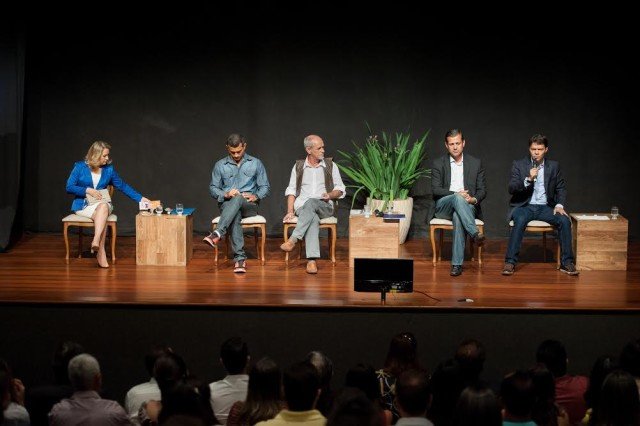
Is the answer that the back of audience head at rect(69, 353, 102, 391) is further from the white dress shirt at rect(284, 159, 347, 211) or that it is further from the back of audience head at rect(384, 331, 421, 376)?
the white dress shirt at rect(284, 159, 347, 211)

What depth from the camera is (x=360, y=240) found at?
26.7 feet

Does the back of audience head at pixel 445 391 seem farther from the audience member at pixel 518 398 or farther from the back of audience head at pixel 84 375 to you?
the back of audience head at pixel 84 375

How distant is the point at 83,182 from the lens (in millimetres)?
8422

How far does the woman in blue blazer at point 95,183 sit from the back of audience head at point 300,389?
448 centimetres

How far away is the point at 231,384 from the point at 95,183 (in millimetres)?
4066

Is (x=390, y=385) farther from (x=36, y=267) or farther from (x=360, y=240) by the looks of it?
(x=36, y=267)

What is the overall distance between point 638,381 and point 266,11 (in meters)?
5.78

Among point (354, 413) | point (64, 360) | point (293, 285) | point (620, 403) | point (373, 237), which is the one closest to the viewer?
point (354, 413)

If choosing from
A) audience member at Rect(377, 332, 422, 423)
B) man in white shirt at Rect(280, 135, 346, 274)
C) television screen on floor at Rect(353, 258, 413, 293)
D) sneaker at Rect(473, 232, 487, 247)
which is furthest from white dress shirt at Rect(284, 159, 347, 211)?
audience member at Rect(377, 332, 422, 423)

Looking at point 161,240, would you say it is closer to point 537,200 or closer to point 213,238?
point 213,238

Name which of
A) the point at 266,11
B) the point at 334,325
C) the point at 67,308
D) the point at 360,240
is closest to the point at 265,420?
the point at 334,325

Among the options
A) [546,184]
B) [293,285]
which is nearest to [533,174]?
[546,184]

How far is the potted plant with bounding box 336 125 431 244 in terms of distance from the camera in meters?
9.22

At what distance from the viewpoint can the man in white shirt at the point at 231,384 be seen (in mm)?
4754
